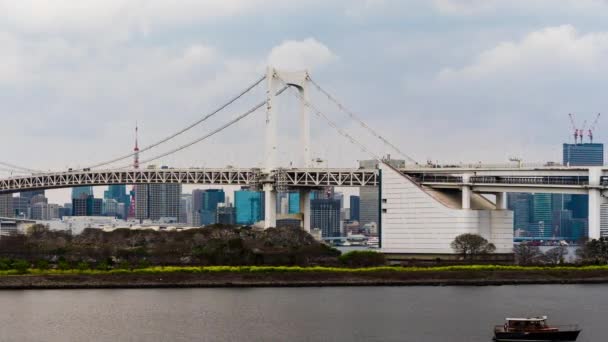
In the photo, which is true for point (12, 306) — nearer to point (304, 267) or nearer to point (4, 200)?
point (304, 267)

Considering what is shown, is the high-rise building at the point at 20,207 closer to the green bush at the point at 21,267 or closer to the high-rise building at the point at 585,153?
the high-rise building at the point at 585,153

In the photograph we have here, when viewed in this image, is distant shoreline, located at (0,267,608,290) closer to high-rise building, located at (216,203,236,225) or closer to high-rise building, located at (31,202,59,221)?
high-rise building, located at (216,203,236,225)

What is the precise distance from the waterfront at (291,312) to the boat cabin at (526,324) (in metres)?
0.77

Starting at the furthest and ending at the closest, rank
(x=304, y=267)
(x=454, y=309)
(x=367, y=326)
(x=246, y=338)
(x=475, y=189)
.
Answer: (x=475, y=189) → (x=304, y=267) → (x=454, y=309) → (x=367, y=326) → (x=246, y=338)

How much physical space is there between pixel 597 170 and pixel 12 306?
32.7 meters

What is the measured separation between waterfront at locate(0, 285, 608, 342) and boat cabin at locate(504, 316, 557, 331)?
77 centimetres

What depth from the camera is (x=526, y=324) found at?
40406mm

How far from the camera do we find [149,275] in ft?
190

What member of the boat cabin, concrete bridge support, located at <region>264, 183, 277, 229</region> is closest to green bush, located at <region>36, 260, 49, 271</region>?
concrete bridge support, located at <region>264, 183, 277, 229</region>

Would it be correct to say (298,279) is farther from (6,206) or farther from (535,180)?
(6,206)

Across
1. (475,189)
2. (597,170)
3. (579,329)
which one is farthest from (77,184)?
(579,329)

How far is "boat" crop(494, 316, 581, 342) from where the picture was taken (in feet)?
129

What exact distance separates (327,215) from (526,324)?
146m

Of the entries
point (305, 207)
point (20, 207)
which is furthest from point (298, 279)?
point (20, 207)
